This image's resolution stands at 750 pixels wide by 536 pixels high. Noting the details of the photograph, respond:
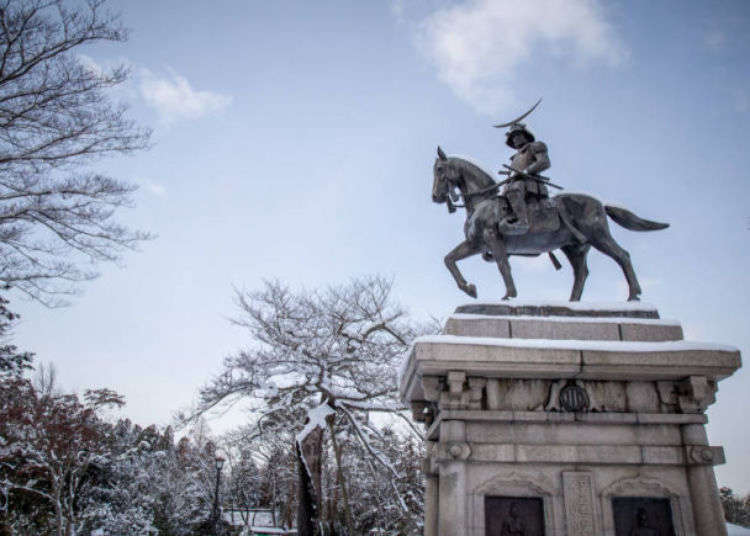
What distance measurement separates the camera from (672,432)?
5.05m

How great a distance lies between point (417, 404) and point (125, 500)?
81.0 ft

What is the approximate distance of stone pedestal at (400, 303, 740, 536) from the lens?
15.5ft

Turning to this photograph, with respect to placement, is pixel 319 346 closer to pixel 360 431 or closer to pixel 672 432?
pixel 360 431

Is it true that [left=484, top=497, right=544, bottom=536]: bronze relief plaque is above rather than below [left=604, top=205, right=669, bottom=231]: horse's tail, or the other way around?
below

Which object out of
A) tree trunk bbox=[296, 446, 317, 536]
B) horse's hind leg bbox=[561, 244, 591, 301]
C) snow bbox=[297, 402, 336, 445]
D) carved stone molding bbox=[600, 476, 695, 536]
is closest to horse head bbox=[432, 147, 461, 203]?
horse's hind leg bbox=[561, 244, 591, 301]

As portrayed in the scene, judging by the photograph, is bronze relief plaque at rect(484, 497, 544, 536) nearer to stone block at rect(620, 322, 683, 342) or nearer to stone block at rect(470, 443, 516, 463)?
stone block at rect(470, 443, 516, 463)

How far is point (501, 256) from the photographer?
20.9 ft

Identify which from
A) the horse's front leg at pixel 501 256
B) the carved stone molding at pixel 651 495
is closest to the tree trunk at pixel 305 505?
the horse's front leg at pixel 501 256

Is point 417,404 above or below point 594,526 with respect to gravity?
above

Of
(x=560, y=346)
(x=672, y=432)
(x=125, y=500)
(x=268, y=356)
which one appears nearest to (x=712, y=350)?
(x=672, y=432)

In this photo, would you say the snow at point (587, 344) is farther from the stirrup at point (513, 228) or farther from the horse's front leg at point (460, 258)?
the stirrup at point (513, 228)

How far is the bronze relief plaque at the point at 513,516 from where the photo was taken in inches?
184

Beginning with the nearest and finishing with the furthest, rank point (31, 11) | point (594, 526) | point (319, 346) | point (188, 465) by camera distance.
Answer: point (594, 526)
point (31, 11)
point (319, 346)
point (188, 465)

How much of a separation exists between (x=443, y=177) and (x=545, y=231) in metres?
1.49
